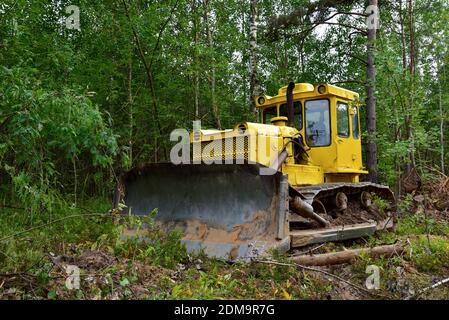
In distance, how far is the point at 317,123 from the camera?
301 inches

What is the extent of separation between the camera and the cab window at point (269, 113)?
8156 mm

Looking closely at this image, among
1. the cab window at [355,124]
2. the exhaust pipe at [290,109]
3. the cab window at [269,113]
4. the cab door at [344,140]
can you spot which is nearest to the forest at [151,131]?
the cab window at [355,124]

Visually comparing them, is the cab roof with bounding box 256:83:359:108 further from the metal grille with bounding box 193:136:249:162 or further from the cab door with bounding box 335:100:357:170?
the metal grille with bounding box 193:136:249:162

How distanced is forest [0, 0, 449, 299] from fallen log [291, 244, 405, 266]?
0.26 ft

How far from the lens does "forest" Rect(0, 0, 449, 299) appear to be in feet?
13.8

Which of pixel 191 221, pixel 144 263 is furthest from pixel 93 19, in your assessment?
pixel 144 263

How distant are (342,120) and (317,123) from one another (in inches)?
20.7

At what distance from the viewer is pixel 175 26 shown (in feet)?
41.0

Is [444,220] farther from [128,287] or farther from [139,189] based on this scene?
[128,287]

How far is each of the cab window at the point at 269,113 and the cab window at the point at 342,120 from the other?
113 cm

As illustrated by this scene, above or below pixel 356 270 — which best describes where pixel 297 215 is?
above

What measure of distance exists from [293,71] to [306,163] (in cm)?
Result: 1389

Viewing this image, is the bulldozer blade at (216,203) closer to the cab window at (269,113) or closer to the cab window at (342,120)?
the cab window at (269,113)

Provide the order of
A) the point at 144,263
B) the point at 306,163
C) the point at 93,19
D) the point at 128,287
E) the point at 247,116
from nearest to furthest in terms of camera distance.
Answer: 1. the point at 128,287
2. the point at 144,263
3. the point at 306,163
4. the point at 93,19
5. the point at 247,116
